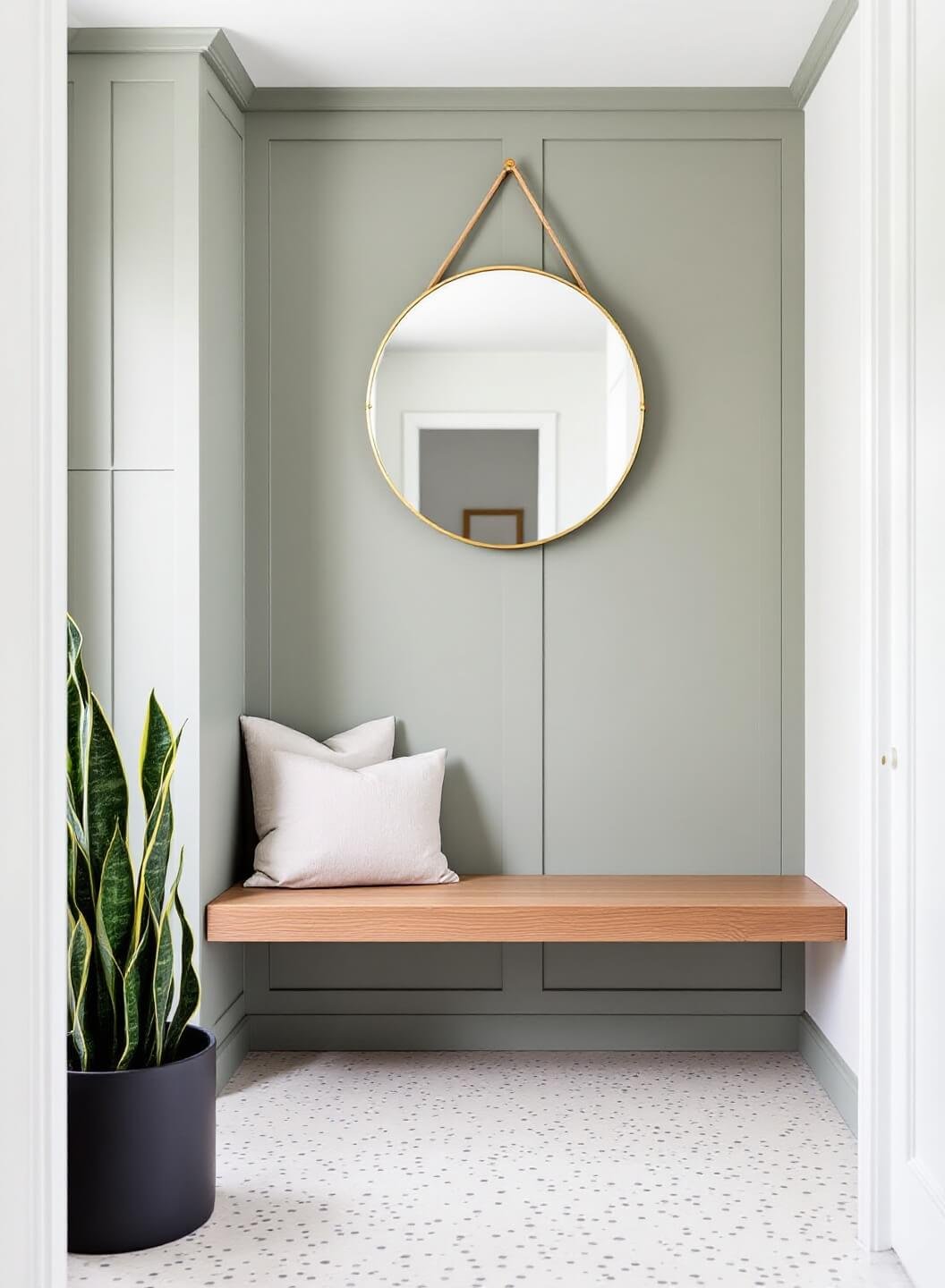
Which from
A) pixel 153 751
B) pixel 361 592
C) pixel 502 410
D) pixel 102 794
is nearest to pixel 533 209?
pixel 502 410

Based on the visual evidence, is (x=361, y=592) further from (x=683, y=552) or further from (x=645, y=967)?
(x=645, y=967)

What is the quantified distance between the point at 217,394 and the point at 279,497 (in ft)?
1.18

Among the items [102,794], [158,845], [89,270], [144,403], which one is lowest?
[158,845]

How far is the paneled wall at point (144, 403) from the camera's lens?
2.79 metres

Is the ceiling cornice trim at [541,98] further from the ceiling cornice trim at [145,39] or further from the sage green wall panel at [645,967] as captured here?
the sage green wall panel at [645,967]

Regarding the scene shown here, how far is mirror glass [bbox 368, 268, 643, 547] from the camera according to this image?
10.3 feet

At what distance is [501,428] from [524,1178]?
1.84 m

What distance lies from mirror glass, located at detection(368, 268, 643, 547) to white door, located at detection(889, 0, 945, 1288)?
1180 millimetres

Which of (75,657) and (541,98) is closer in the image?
(75,657)

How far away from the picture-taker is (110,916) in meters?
2.14

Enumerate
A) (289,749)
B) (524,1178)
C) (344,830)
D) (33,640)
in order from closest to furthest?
(33,640)
(524,1178)
(344,830)
(289,749)

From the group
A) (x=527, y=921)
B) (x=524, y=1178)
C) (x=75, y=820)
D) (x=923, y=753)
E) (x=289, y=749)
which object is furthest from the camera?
(x=289, y=749)

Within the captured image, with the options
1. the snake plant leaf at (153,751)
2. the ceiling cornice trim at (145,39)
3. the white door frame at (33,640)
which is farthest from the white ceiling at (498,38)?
the snake plant leaf at (153,751)

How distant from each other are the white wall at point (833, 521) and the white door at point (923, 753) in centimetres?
52
